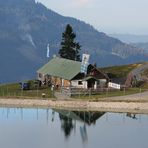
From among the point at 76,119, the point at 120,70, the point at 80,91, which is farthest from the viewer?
the point at 120,70

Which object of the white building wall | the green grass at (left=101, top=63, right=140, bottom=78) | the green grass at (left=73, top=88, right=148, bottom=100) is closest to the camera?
the green grass at (left=73, top=88, right=148, bottom=100)

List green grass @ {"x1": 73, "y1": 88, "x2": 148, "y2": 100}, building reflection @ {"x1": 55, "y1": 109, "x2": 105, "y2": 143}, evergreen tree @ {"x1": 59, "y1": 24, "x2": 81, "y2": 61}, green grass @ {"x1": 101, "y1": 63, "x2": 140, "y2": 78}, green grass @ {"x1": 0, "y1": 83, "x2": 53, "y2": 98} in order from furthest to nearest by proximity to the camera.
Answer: evergreen tree @ {"x1": 59, "y1": 24, "x2": 81, "y2": 61}, green grass @ {"x1": 101, "y1": 63, "x2": 140, "y2": 78}, green grass @ {"x1": 0, "y1": 83, "x2": 53, "y2": 98}, green grass @ {"x1": 73, "y1": 88, "x2": 148, "y2": 100}, building reflection @ {"x1": 55, "y1": 109, "x2": 105, "y2": 143}

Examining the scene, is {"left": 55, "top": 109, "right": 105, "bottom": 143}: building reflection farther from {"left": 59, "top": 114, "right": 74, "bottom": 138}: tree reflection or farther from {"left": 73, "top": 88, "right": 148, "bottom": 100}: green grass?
{"left": 73, "top": 88, "right": 148, "bottom": 100}: green grass

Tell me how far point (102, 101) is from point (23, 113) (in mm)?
15437

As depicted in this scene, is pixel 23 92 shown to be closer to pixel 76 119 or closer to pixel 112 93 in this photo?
pixel 112 93

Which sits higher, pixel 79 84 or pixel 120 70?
pixel 120 70

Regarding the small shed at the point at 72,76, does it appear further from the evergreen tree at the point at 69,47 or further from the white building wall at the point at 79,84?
the evergreen tree at the point at 69,47

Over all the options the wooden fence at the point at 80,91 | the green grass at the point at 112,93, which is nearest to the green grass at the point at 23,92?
the wooden fence at the point at 80,91

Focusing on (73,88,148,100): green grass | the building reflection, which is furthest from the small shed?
the building reflection

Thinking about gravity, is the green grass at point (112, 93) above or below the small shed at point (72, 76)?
below

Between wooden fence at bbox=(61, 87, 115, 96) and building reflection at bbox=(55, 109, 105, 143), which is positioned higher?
wooden fence at bbox=(61, 87, 115, 96)

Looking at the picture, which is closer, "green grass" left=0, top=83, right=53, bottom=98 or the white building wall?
"green grass" left=0, top=83, right=53, bottom=98

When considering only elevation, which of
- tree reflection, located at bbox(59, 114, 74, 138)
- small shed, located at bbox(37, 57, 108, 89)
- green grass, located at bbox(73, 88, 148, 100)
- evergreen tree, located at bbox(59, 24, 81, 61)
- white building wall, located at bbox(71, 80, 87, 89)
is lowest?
tree reflection, located at bbox(59, 114, 74, 138)

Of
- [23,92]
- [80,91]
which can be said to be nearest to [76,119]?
[80,91]
